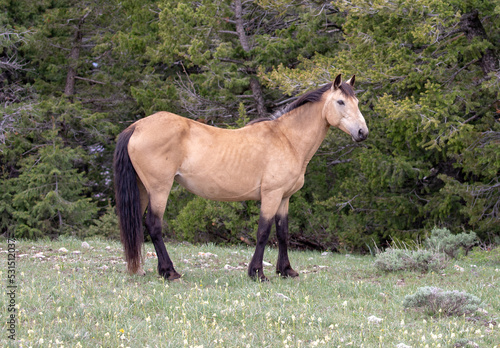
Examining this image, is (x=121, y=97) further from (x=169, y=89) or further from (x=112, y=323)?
(x=112, y=323)

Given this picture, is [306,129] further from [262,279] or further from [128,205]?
[128,205]

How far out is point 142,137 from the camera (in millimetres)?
6449

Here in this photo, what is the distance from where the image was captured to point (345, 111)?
6.62m

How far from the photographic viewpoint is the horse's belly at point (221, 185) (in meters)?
6.64

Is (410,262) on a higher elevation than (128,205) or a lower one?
lower

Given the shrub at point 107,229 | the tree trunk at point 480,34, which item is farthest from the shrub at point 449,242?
the shrub at point 107,229

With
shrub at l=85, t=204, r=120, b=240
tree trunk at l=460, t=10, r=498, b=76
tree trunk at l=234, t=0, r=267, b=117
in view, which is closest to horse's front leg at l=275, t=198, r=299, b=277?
tree trunk at l=460, t=10, r=498, b=76

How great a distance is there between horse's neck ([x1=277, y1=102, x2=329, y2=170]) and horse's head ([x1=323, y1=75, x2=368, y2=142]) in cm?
19

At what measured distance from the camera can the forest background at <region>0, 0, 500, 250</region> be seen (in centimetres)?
1155

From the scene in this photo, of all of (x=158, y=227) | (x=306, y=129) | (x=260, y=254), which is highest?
(x=306, y=129)

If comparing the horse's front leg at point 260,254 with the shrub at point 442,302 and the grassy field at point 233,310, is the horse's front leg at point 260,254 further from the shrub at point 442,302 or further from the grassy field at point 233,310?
the shrub at point 442,302

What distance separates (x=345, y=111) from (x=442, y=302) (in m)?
2.77

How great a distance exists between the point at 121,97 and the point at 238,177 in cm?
1478

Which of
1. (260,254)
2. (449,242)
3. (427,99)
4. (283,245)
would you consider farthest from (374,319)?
(427,99)
